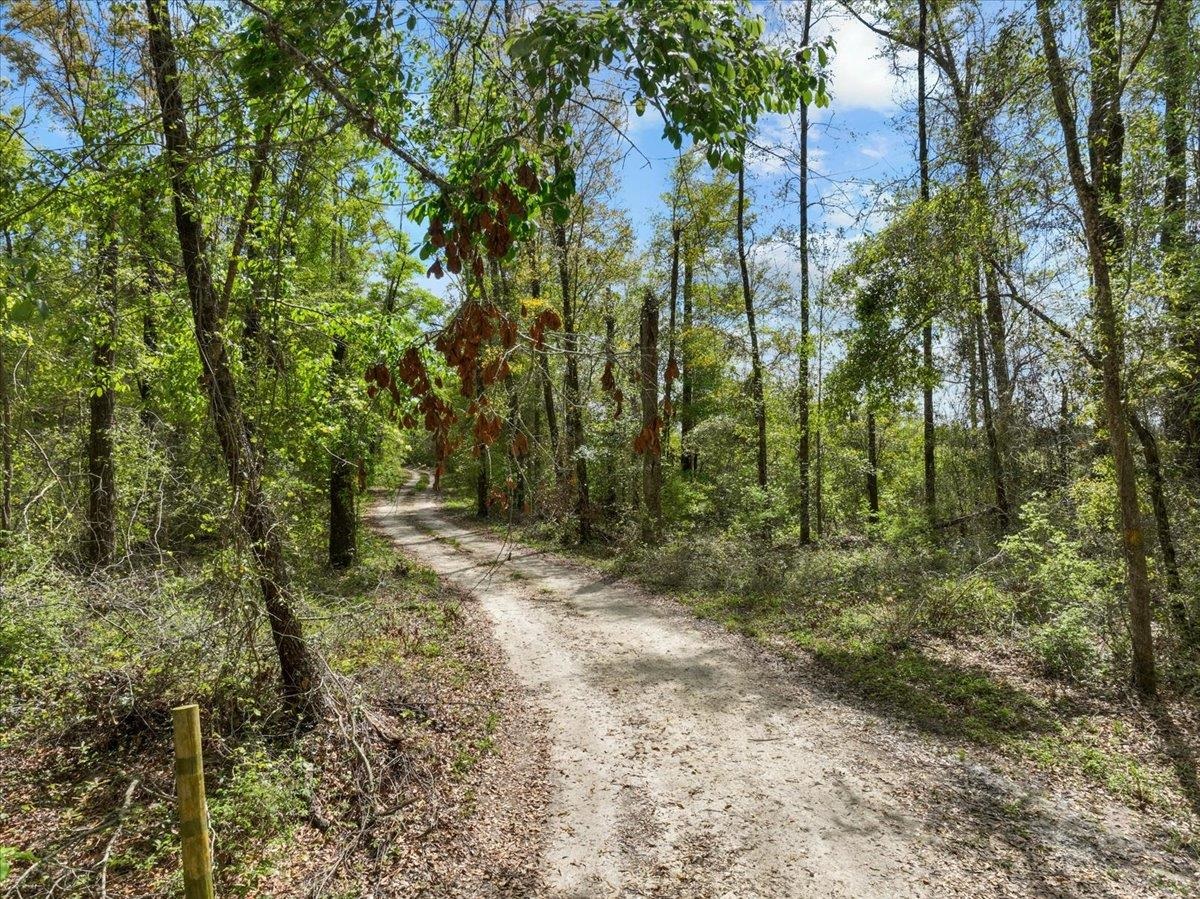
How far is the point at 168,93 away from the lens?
4.79m

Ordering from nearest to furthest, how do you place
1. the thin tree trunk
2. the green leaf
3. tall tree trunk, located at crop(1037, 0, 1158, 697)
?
the green leaf
tall tree trunk, located at crop(1037, 0, 1158, 697)
the thin tree trunk

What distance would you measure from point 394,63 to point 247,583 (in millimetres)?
4234

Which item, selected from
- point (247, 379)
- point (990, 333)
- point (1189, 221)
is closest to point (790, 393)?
point (990, 333)

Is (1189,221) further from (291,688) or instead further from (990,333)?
(291,688)

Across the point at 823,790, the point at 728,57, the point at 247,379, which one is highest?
the point at 728,57

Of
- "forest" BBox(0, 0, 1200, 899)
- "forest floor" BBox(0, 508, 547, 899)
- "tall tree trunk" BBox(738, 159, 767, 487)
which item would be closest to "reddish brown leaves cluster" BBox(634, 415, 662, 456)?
"forest" BBox(0, 0, 1200, 899)

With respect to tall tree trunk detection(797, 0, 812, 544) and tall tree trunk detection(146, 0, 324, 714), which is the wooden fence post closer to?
tall tree trunk detection(146, 0, 324, 714)

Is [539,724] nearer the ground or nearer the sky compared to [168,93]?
nearer the ground

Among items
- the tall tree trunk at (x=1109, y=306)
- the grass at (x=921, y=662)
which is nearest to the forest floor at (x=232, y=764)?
the grass at (x=921, y=662)

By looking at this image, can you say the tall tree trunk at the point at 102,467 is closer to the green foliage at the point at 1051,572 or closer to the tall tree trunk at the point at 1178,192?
the green foliage at the point at 1051,572

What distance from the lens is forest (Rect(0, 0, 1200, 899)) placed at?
3.21 metres

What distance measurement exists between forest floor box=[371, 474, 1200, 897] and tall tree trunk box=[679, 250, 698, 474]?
11.8 meters

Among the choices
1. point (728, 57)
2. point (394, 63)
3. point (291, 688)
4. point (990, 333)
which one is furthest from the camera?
point (990, 333)

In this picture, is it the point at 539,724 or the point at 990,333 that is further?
the point at 990,333
